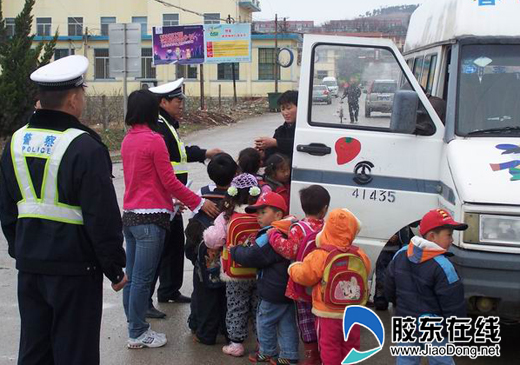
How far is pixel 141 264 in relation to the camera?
5238mm

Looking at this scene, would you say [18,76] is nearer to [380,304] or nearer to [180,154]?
[180,154]

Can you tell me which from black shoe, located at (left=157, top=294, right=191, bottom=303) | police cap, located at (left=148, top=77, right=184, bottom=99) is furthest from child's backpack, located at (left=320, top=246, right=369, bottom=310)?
black shoe, located at (left=157, top=294, right=191, bottom=303)

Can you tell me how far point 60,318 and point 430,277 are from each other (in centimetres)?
216

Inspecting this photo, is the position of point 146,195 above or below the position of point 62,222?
below

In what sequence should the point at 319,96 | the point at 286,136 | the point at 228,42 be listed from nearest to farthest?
the point at 319,96
the point at 286,136
the point at 228,42

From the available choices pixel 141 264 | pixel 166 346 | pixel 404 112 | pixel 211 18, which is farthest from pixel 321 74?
pixel 211 18

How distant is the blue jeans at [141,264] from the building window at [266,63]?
49.5 metres

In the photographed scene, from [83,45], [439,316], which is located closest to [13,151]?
[439,316]

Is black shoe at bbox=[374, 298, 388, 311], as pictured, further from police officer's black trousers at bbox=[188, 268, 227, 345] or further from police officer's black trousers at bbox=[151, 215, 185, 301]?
police officer's black trousers at bbox=[151, 215, 185, 301]

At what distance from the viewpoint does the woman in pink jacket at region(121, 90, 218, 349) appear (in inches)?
203

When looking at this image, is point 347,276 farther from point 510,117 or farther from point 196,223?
point 510,117

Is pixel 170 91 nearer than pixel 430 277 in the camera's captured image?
No

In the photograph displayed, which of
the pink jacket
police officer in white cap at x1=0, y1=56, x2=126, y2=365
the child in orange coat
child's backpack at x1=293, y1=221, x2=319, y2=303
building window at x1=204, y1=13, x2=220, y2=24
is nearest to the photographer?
police officer in white cap at x1=0, y1=56, x2=126, y2=365

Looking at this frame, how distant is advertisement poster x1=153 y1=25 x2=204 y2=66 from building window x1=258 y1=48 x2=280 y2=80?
63.3 feet
